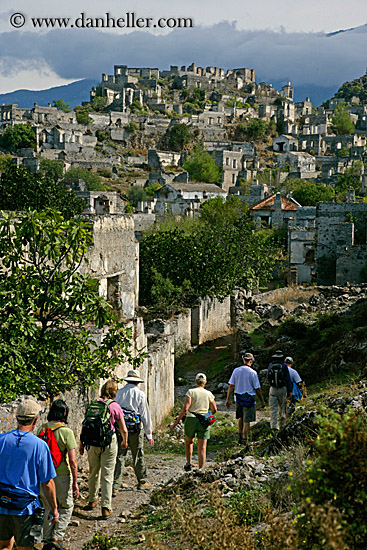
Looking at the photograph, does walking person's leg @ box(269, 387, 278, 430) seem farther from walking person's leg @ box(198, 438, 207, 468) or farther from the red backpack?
Result: the red backpack

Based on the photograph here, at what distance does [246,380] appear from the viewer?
977cm

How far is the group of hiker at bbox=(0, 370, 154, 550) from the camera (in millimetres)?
5262

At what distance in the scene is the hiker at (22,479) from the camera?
5.24 meters

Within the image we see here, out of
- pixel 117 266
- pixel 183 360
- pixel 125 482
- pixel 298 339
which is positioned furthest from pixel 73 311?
pixel 183 360

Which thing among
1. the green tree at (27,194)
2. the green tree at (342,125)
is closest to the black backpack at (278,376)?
the green tree at (27,194)

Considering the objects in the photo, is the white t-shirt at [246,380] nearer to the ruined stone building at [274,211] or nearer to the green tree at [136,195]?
the ruined stone building at [274,211]

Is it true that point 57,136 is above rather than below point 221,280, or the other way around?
above

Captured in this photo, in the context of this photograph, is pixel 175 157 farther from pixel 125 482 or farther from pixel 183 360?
pixel 125 482

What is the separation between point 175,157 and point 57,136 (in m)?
16.7

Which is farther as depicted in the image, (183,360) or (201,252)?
(201,252)

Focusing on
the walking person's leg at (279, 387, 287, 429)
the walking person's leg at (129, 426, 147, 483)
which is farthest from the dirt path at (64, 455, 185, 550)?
the walking person's leg at (279, 387, 287, 429)

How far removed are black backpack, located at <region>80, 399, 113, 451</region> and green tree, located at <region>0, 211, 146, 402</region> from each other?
4.65ft

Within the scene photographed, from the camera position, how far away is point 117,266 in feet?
56.6

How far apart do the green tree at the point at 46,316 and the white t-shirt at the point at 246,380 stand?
167cm
